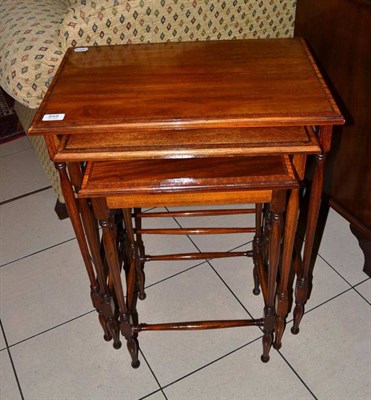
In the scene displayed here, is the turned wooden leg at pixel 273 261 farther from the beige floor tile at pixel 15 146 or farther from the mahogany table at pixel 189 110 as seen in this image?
the beige floor tile at pixel 15 146

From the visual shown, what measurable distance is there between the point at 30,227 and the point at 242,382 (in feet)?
3.76

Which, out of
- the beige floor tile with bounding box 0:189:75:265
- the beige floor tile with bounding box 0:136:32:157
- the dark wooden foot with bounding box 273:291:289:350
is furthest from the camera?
the beige floor tile with bounding box 0:136:32:157

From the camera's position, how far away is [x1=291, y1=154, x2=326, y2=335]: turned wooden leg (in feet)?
3.31

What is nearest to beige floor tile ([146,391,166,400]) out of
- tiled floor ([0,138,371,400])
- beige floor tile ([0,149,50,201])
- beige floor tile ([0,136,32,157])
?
tiled floor ([0,138,371,400])

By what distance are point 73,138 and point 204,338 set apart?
860 mm

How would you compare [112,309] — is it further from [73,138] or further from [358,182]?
[358,182]

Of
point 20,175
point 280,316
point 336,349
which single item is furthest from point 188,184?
point 20,175

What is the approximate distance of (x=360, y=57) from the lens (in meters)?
1.37

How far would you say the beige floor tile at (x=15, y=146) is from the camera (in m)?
2.54

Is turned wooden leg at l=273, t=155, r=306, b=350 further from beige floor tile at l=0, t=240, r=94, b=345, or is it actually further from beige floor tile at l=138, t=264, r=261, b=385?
beige floor tile at l=0, t=240, r=94, b=345

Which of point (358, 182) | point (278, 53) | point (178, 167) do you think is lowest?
point (358, 182)

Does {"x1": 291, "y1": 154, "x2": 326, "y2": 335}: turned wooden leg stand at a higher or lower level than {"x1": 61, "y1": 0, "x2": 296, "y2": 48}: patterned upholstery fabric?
lower

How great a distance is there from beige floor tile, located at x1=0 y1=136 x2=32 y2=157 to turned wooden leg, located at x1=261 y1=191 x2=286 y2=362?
1.80 m

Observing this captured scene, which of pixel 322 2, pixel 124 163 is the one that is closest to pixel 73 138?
pixel 124 163
